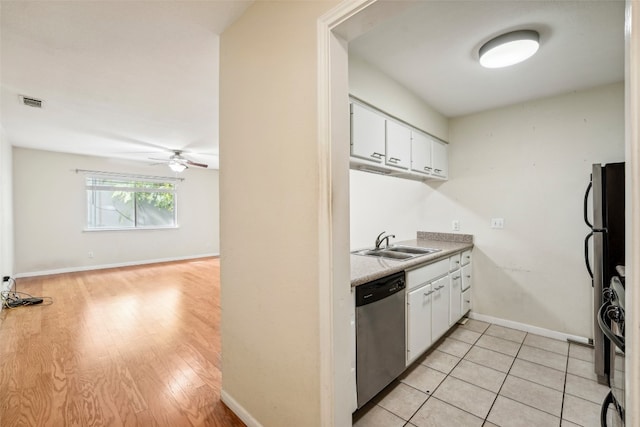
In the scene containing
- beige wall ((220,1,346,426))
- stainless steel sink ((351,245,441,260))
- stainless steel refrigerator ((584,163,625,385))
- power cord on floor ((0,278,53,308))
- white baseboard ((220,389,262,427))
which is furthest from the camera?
power cord on floor ((0,278,53,308))

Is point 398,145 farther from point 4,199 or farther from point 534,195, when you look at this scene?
point 4,199

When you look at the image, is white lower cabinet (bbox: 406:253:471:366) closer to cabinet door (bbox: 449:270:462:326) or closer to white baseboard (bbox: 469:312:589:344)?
cabinet door (bbox: 449:270:462:326)

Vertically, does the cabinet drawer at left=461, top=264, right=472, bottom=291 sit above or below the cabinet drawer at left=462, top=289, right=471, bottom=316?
above

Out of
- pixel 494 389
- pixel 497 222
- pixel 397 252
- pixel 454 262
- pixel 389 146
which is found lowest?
pixel 494 389

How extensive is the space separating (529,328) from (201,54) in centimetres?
409

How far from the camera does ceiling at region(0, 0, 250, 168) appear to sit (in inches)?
62.0

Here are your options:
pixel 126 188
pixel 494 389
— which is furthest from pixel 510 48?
pixel 126 188

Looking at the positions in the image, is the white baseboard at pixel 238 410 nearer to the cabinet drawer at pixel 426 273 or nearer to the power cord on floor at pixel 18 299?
the cabinet drawer at pixel 426 273

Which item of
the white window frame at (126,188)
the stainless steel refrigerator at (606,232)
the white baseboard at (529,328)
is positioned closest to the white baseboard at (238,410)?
the stainless steel refrigerator at (606,232)

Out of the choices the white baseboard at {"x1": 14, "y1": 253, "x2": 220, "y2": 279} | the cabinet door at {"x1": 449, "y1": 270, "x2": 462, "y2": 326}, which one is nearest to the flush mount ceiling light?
the cabinet door at {"x1": 449, "y1": 270, "x2": 462, "y2": 326}

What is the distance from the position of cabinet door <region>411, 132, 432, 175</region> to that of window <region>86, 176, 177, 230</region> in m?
6.25

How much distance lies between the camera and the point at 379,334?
1757mm

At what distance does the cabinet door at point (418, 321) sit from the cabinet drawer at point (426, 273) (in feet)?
0.20

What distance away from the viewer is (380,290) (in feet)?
5.77
